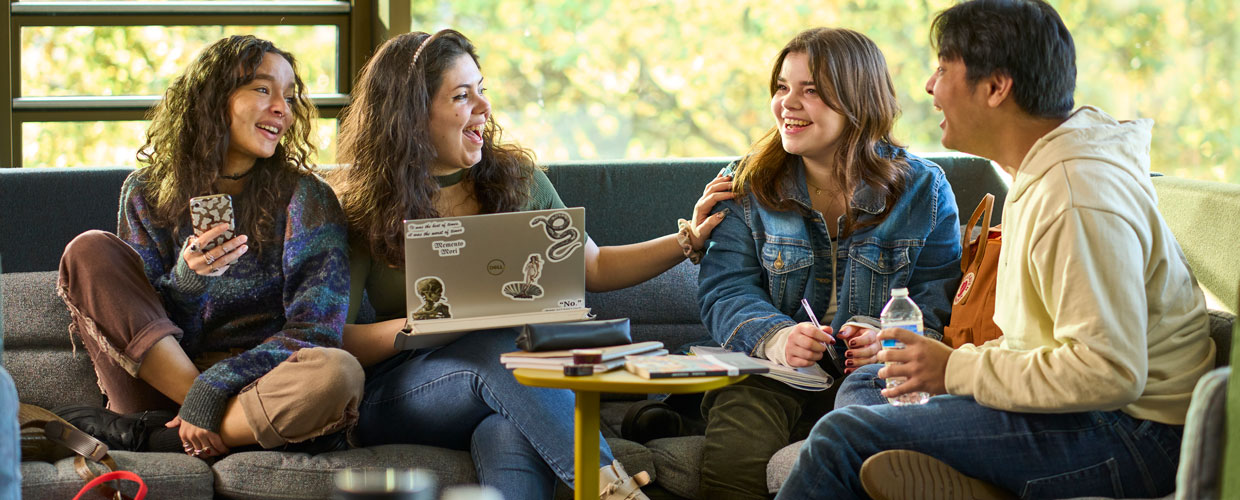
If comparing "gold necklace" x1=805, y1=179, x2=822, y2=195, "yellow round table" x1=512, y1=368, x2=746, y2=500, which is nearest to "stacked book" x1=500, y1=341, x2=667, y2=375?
"yellow round table" x1=512, y1=368, x2=746, y2=500

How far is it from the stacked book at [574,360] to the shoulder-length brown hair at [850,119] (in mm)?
765

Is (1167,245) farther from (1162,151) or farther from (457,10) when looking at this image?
(1162,151)

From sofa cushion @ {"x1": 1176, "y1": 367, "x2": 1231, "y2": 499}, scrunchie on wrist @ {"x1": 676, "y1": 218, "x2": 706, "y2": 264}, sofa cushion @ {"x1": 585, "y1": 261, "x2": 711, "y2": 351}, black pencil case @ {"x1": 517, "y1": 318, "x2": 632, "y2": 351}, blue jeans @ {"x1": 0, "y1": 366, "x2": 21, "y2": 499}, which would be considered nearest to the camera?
sofa cushion @ {"x1": 1176, "y1": 367, "x2": 1231, "y2": 499}

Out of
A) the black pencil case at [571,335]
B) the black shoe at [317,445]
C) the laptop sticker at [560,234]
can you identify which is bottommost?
the black shoe at [317,445]

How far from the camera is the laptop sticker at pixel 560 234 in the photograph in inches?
91.2

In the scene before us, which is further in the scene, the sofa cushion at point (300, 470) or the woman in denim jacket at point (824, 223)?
the woman in denim jacket at point (824, 223)

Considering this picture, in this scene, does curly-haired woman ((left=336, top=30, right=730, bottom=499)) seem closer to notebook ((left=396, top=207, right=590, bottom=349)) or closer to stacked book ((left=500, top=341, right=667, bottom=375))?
notebook ((left=396, top=207, right=590, bottom=349))

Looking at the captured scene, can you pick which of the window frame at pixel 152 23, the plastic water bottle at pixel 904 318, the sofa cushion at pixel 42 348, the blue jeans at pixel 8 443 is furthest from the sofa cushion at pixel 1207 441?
the window frame at pixel 152 23

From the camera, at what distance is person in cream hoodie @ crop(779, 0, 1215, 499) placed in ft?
5.69

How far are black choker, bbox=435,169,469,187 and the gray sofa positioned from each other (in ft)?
1.36

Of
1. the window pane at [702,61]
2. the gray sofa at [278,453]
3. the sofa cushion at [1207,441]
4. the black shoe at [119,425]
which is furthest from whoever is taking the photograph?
the window pane at [702,61]

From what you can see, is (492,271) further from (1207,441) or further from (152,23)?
(152,23)

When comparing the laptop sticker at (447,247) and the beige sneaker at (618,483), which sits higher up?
the laptop sticker at (447,247)

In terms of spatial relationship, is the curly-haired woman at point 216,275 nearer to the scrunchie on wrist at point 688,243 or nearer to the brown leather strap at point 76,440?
the brown leather strap at point 76,440
